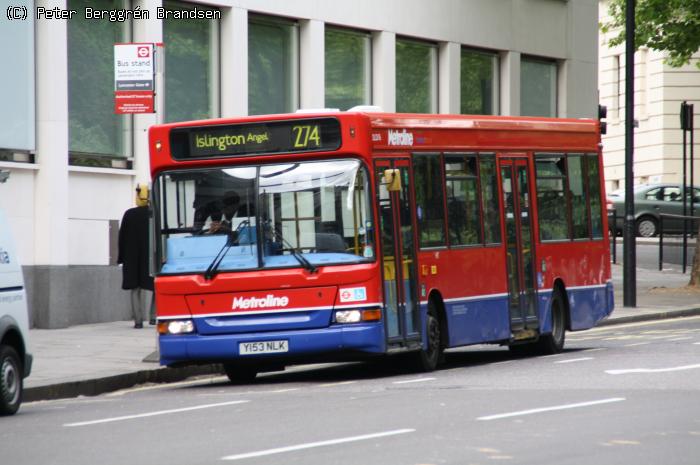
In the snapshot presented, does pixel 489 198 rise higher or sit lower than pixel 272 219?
higher

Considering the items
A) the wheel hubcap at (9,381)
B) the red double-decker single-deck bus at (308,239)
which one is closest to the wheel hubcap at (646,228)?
the red double-decker single-deck bus at (308,239)

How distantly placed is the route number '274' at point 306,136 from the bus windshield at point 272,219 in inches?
7.3

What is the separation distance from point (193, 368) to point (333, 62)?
12.3 metres

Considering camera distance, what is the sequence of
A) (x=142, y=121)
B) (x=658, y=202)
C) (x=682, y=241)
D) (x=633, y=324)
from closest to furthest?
1. (x=142, y=121)
2. (x=633, y=324)
3. (x=682, y=241)
4. (x=658, y=202)

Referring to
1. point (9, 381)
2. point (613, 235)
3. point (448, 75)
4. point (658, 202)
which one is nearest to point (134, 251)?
point (9, 381)

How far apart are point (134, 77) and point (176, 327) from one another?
10.1ft

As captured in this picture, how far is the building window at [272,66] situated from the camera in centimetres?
2781

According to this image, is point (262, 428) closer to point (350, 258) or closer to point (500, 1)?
point (350, 258)

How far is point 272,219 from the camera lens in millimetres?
16000

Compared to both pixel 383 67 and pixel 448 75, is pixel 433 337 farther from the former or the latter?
pixel 448 75

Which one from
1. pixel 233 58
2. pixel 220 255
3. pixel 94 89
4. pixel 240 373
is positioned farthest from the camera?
pixel 233 58

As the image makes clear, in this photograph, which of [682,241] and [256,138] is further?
[682,241]

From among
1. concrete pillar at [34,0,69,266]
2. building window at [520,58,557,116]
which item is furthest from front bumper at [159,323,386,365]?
building window at [520,58,557,116]

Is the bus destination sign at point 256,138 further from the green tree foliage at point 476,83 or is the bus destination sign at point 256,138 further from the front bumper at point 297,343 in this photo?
the green tree foliage at point 476,83
